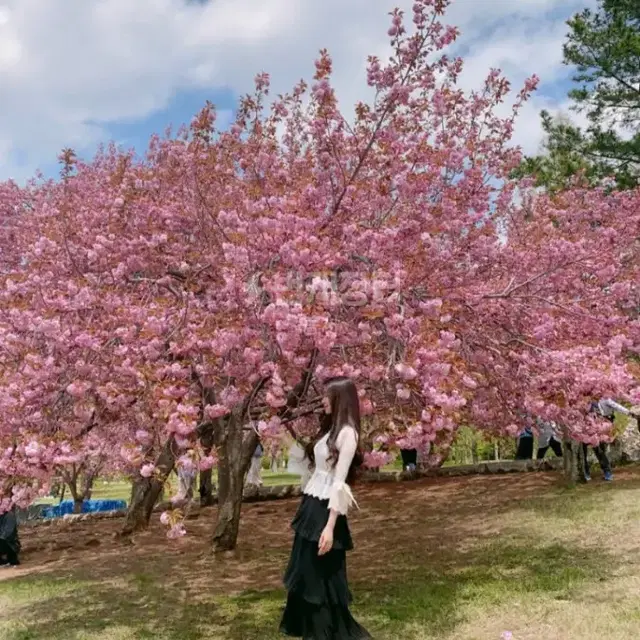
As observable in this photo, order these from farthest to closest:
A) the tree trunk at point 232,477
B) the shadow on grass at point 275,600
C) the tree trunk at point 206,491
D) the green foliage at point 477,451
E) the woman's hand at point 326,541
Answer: the green foliage at point 477,451, the tree trunk at point 206,491, the tree trunk at point 232,477, the shadow on grass at point 275,600, the woman's hand at point 326,541

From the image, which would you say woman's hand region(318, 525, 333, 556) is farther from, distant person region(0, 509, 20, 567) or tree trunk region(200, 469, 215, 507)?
tree trunk region(200, 469, 215, 507)

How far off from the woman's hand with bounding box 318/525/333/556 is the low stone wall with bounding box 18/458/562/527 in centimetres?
951

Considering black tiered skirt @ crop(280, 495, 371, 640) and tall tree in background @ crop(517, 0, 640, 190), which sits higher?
tall tree in background @ crop(517, 0, 640, 190)

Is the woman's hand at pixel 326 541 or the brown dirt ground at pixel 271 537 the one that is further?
the brown dirt ground at pixel 271 537

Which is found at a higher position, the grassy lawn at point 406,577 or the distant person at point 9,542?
the distant person at point 9,542

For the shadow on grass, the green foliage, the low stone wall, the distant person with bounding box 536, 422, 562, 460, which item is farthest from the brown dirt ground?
the green foliage

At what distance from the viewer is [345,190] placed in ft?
20.8

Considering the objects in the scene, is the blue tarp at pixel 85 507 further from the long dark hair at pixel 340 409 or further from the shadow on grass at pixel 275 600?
the long dark hair at pixel 340 409

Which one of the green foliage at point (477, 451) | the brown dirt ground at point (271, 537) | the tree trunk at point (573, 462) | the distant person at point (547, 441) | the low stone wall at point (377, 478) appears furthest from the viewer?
the green foliage at point (477, 451)

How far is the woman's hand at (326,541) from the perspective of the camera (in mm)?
4008

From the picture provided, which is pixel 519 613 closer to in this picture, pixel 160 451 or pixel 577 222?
→ pixel 160 451

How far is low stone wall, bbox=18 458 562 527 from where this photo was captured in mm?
13336

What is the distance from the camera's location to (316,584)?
4184 millimetres

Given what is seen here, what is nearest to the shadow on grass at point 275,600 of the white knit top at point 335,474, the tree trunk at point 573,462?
the white knit top at point 335,474
